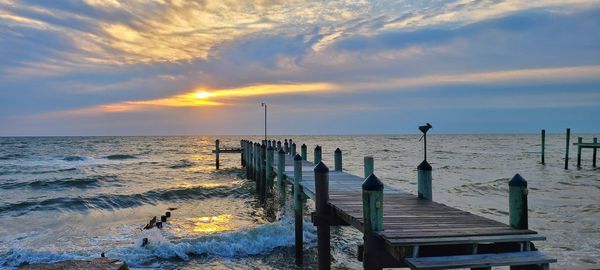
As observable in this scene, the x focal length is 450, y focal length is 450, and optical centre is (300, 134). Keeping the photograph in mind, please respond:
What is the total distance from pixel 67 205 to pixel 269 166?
31.4 ft

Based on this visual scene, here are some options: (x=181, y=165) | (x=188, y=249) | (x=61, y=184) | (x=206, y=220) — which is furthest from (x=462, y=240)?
(x=181, y=165)

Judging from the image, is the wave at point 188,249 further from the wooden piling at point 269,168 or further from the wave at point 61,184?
the wave at point 61,184

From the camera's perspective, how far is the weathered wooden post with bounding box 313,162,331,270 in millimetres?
8141

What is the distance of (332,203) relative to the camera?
8453 millimetres

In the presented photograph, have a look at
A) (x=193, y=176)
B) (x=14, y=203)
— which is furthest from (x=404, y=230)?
(x=193, y=176)

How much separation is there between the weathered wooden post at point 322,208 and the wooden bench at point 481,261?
3.08 metres

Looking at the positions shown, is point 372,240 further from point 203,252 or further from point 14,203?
point 14,203

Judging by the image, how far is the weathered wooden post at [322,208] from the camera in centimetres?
814

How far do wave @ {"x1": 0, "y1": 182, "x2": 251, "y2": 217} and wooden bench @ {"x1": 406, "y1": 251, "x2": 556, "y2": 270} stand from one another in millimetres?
18011

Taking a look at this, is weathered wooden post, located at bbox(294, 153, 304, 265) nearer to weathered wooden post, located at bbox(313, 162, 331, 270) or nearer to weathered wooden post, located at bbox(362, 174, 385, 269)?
weathered wooden post, located at bbox(313, 162, 331, 270)

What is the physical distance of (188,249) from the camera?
1185 centimetres

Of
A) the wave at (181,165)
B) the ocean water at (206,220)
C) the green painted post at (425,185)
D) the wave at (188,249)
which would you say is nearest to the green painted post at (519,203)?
the green painted post at (425,185)

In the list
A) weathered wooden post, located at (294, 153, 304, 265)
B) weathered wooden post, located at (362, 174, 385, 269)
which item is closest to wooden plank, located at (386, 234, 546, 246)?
weathered wooden post, located at (362, 174, 385, 269)

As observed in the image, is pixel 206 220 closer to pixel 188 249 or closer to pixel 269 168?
pixel 269 168
